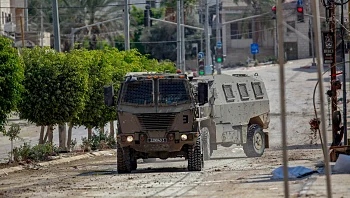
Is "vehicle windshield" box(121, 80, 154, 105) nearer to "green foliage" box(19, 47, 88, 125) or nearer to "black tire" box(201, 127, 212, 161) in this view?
"black tire" box(201, 127, 212, 161)

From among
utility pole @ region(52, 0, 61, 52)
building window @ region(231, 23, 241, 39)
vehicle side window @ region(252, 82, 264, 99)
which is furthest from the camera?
building window @ region(231, 23, 241, 39)

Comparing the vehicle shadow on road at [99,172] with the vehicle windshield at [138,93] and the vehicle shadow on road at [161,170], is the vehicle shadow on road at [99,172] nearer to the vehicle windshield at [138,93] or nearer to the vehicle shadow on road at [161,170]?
the vehicle shadow on road at [161,170]

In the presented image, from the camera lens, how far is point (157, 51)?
101000mm

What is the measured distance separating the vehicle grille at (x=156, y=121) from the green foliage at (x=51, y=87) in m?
7.22

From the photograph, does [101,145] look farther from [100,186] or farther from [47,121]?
[100,186]

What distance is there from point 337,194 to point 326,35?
40.7ft

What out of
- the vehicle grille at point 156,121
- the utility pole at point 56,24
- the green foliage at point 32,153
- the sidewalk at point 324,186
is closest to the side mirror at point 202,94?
the vehicle grille at point 156,121

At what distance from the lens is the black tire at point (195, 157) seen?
70.6 feet

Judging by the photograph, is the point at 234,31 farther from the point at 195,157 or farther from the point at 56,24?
the point at 195,157

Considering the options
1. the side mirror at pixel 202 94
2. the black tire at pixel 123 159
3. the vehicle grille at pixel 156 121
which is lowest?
the black tire at pixel 123 159

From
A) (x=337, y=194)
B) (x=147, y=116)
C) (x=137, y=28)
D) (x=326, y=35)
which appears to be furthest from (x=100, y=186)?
(x=137, y=28)

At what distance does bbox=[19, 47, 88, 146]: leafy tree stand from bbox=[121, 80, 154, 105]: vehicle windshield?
6.60 metres

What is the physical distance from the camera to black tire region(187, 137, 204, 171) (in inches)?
848

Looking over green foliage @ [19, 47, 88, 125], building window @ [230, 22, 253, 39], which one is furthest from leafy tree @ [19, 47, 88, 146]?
building window @ [230, 22, 253, 39]
